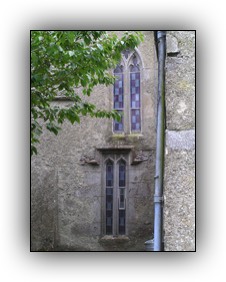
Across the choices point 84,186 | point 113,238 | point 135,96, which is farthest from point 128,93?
point 113,238

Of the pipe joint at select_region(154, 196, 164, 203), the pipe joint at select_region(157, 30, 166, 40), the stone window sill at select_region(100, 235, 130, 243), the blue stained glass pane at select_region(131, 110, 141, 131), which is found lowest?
the stone window sill at select_region(100, 235, 130, 243)

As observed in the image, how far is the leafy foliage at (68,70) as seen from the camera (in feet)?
8.30

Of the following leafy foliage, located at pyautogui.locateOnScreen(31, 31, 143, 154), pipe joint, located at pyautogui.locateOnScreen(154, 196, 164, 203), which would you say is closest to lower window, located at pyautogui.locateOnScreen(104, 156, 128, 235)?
pipe joint, located at pyautogui.locateOnScreen(154, 196, 164, 203)

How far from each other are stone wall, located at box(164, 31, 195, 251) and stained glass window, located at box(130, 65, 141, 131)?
0.57 ft

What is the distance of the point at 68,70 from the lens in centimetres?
261

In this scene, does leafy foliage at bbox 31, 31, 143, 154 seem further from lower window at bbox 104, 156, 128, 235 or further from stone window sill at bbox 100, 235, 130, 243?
stone window sill at bbox 100, 235, 130, 243

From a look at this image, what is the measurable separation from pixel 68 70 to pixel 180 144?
2.55ft

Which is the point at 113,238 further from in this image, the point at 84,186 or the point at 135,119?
the point at 135,119

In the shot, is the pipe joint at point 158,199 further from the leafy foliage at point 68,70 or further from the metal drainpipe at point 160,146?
the leafy foliage at point 68,70

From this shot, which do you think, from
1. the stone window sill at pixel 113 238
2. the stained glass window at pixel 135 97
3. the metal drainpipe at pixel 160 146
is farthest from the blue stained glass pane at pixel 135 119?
the stone window sill at pixel 113 238

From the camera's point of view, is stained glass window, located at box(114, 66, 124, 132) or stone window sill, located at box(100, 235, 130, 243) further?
stained glass window, located at box(114, 66, 124, 132)

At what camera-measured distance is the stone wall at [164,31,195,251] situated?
2.47 m
